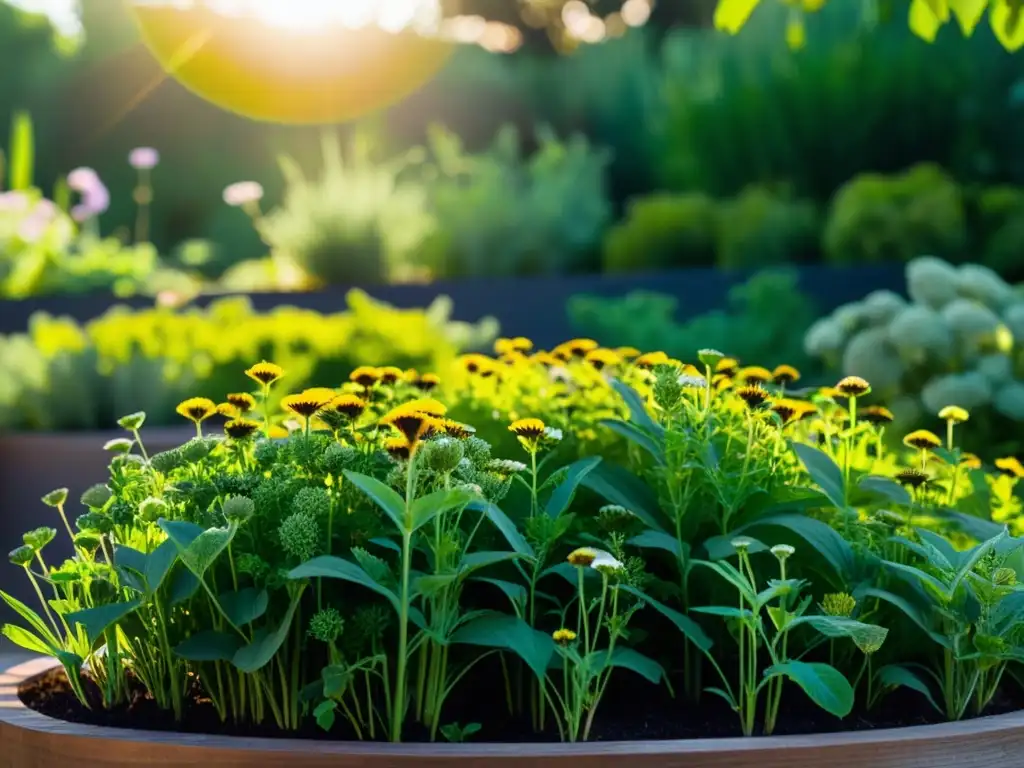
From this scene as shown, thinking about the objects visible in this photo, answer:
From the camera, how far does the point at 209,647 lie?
178cm

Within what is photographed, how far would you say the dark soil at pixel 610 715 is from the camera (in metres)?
1.81

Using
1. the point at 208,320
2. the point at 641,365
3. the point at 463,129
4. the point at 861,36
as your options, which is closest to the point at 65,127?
the point at 463,129

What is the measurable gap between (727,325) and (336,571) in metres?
4.16

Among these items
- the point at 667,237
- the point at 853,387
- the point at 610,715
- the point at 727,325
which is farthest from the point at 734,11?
the point at 667,237

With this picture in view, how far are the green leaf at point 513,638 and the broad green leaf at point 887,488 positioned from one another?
73 centimetres

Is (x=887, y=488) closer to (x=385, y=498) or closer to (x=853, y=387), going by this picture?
(x=853, y=387)

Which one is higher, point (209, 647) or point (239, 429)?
point (239, 429)

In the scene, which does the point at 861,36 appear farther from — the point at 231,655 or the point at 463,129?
the point at 231,655

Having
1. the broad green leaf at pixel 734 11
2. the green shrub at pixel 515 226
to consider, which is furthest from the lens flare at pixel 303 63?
the broad green leaf at pixel 734 11

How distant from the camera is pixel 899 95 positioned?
7.90 m

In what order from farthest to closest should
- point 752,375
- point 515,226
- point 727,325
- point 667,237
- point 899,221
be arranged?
point 515,226 < point 667,237 < point 899,221 < point 727,325 < point 752,375

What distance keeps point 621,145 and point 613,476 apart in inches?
375

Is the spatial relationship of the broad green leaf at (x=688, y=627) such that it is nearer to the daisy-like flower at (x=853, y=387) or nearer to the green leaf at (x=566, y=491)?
the green leaf at (x=566, y=491)

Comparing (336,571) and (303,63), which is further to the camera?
(303,63)
